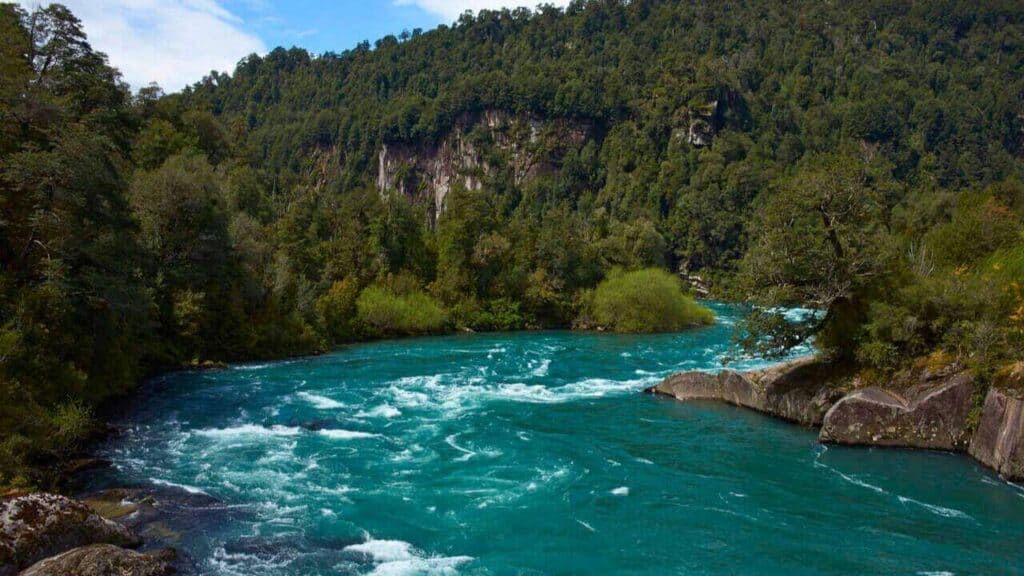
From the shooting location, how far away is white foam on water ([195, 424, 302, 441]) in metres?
24.4

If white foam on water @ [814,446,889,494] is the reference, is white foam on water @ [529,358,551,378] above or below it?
below

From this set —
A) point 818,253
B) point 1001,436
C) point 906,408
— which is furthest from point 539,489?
point 818,253

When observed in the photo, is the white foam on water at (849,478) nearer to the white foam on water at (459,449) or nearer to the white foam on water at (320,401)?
the white foam on water at (459,449)

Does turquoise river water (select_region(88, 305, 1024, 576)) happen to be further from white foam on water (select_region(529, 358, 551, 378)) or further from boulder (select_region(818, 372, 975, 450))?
white foam on water (select_region(529, 358, 551, 378))

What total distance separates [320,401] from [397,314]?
32.7m

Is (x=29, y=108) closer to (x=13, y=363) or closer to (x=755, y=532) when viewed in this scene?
(x=13, y=363)

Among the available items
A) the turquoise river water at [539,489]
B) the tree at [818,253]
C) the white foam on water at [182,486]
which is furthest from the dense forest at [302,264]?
the turquoise river water at [539,489]

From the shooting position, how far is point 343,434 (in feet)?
82.2

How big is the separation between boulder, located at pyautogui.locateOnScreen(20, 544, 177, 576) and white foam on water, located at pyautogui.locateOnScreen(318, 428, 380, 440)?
1107 centimetres

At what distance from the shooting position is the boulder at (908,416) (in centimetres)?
2197

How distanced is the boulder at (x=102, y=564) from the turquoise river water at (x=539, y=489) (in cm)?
91

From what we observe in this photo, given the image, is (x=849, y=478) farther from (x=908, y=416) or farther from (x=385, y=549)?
(x=385, y=549)

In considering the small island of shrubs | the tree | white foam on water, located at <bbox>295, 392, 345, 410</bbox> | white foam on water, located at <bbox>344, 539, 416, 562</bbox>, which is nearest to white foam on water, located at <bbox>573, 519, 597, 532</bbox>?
white foam on water, located at <bbox>344, 539, 416, 562</bbox>

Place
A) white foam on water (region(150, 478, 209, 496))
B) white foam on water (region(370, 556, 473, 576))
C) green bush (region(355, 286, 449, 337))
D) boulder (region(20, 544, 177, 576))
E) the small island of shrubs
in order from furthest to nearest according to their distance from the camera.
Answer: green bush (region(355, 286, 449, 337)) → the small island of shrubs → white foam on water (region(150, 478, 209, 496)) → white foam on water (region(370, 556, 473, 576)) → boulder (region(20, 544, 177, 576))
